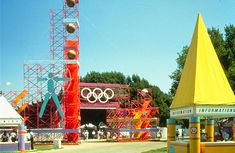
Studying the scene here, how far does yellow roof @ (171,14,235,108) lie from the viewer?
18.5m

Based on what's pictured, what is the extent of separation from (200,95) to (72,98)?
3897 cm

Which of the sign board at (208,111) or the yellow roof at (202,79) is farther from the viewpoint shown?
the yellow roof at (202,79)

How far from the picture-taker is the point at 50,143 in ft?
179

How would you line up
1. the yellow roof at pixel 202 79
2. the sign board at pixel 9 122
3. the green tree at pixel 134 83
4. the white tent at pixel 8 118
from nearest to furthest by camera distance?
the yellow roof at pixel 202 79
the sign board at pixel 9 122
the white tent at pixel 8 118
the green tree at pixel 134 83

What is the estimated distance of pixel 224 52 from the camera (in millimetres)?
48188

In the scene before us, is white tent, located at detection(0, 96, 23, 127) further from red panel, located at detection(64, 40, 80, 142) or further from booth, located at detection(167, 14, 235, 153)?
booth, located at detection(167, 14, 235, 153)

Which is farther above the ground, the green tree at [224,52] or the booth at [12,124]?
the green tree at [224,52]

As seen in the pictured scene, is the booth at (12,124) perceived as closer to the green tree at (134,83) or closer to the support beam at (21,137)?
the support beam at (21,137)

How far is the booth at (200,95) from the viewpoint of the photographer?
18.1 metres

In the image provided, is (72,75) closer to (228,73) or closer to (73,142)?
(73,142)

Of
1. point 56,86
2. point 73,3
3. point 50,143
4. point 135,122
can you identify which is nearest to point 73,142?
point 50,143

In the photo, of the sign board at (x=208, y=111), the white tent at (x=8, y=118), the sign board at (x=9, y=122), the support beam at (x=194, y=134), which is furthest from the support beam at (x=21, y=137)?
the support beam at (x=194, y=134)

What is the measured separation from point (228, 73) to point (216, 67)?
86.4 ft

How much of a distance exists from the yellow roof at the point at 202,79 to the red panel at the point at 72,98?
120ft
